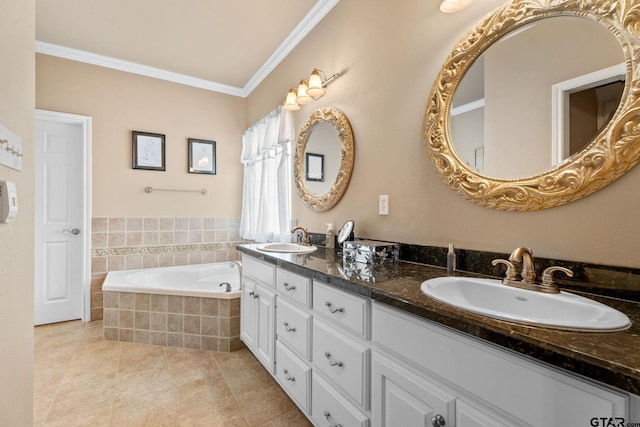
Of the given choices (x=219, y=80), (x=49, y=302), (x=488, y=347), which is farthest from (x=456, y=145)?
(x=49, y=302)

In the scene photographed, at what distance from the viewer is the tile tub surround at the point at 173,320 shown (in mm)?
2408

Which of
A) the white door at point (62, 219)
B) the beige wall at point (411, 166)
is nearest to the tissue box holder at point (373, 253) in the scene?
the beige wall at point (411, 166)

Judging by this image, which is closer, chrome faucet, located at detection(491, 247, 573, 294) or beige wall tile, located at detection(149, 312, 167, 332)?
chrome faucet, located at detection(491, 247, 573, 294)

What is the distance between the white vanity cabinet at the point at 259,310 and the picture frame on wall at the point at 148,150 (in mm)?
1880

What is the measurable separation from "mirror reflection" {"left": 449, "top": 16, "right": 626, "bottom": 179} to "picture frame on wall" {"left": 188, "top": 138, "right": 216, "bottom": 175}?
2.96m

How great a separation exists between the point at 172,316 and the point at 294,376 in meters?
1.46

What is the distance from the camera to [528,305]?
0.95m

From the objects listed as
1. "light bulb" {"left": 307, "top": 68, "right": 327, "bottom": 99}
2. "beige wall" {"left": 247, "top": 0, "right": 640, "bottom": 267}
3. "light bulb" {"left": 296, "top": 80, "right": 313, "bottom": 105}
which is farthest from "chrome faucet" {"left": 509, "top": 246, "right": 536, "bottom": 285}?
"light bulb" {"left": 296, "top": 80, "right": 313, "bottom": 105}

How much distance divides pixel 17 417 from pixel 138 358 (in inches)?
63.4

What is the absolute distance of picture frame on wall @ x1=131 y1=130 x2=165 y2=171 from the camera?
125 inches

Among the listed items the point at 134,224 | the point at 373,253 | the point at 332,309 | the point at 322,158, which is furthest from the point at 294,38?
the point at 134,224

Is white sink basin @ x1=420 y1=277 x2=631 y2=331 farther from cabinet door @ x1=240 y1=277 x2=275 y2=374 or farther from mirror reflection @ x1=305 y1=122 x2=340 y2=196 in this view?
mirror reflection @ x1=305 y1=122 x2=340 y2=196

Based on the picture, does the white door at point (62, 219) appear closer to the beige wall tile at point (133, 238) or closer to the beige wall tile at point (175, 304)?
the beige wall tile at point (133, 238)

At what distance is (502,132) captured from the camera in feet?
3.94
